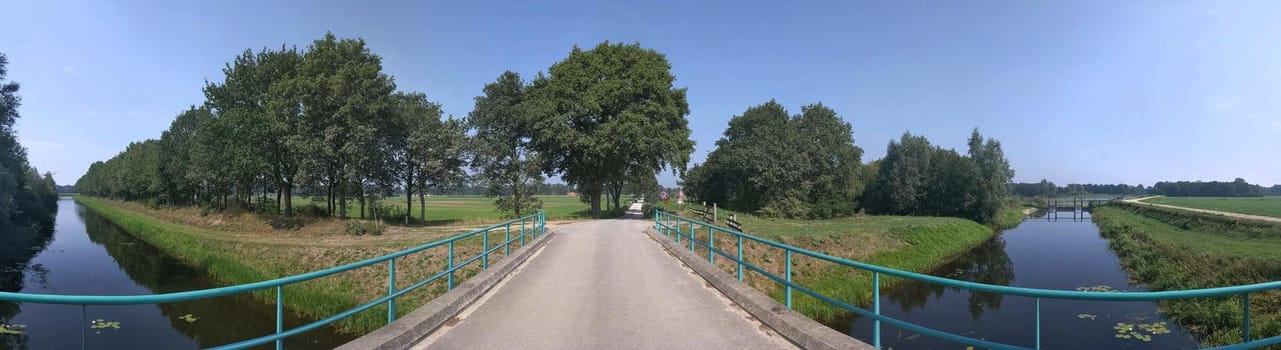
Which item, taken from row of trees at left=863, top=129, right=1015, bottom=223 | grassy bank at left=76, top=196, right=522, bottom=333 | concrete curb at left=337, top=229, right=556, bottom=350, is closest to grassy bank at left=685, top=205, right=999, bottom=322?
grassy bank at left=76, top=196, right=522, bottom=333

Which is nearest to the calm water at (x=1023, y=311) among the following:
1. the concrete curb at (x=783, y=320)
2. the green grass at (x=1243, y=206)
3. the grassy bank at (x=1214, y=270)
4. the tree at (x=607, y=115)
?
the grassy bank at (x=1214, y=270)

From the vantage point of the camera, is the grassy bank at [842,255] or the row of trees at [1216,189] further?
the row of trees at [1216,189]

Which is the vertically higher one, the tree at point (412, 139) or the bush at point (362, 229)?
the tree at point (412, 139)

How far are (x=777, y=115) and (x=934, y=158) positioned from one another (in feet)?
75.2

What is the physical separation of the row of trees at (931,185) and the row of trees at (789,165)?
9.91 metres

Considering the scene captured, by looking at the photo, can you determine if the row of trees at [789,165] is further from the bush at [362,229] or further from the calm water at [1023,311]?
the bush at [362,229]

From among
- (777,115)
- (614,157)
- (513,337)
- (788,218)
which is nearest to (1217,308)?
(513,337)

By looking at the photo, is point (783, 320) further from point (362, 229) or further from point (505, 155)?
point (505, 155)

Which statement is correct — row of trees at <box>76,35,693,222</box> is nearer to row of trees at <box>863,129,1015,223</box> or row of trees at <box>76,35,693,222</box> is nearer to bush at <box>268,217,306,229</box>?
bush at <box>268,217,306,229</box>

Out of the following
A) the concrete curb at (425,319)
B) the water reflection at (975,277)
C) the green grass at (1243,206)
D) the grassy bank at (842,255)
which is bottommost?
the water reflection at (975,277)

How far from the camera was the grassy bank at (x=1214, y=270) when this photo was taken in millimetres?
13000

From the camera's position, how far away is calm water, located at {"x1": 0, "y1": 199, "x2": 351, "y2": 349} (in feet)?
42.7

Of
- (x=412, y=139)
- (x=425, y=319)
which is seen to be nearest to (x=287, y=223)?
(x=412, y=139)

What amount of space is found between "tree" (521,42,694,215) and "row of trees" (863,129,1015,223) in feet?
116
